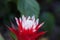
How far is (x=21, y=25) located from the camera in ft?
4.74

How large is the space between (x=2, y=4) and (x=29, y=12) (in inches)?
19.1

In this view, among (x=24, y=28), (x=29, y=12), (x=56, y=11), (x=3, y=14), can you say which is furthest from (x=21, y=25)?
(x=56, y=11)

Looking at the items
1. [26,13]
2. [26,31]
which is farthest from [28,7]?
[26,31]

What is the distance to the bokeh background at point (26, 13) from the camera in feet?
6.29

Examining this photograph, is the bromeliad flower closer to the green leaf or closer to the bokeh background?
the bokeh background

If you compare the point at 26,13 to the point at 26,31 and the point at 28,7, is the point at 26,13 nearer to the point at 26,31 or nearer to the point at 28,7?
the point at 28,7

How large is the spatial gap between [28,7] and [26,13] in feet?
0.16

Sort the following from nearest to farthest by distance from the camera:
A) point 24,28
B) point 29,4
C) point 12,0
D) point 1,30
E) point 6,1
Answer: point 24,28, point 29,4, point 12,0, point 6,1, point 1,30

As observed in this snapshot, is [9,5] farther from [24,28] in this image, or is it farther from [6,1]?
[24,28]

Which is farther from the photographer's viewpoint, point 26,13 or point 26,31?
point 26,13

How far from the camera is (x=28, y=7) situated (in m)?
1.94

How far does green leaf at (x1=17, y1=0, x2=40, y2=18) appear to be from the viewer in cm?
189

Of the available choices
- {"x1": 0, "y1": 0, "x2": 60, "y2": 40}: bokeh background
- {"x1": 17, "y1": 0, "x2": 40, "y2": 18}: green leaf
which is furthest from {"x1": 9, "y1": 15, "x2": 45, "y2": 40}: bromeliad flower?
{"x1": 17, "y1": 0, "x2": 40, "y2": 18}: green leaf

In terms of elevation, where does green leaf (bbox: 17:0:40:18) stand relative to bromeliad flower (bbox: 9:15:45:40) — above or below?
above
